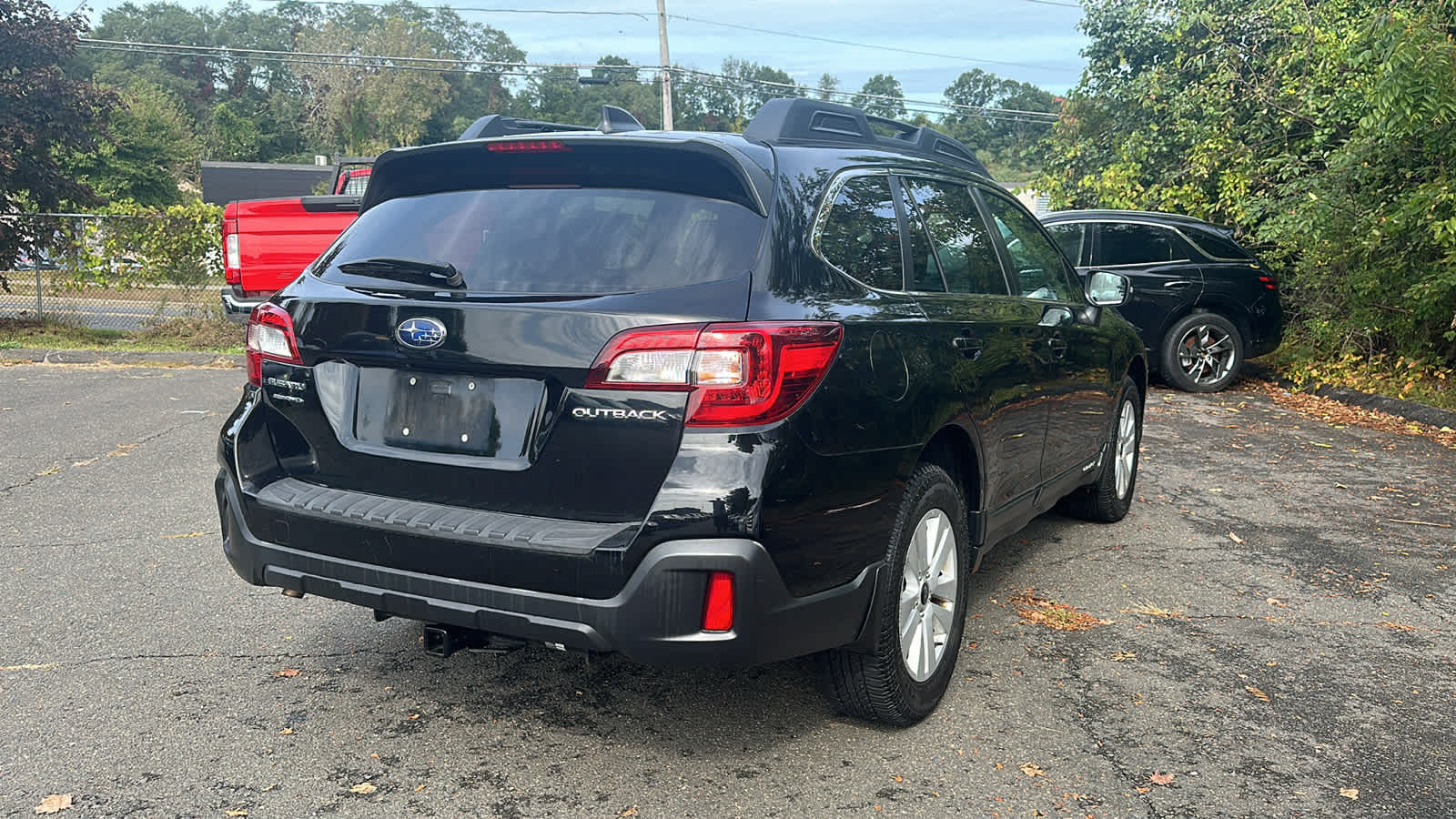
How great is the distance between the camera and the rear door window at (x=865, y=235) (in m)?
3.46

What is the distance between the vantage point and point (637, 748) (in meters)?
3.46

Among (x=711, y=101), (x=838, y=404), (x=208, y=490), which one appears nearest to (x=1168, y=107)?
(x=208, y=490)

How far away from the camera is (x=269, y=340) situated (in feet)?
11.5

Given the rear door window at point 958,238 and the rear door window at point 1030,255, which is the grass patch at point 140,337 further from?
the rear door window at point 958,238

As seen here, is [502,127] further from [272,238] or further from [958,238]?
[272,238]

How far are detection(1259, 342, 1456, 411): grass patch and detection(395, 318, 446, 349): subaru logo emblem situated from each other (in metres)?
9.47

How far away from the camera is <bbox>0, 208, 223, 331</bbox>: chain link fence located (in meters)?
14.3

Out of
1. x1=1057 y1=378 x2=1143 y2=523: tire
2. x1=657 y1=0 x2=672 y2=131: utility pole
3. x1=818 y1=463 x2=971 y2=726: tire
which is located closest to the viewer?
x1=818 y1=463 x2=971 y2=726: tire

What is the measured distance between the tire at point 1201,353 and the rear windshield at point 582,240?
31.0 ft

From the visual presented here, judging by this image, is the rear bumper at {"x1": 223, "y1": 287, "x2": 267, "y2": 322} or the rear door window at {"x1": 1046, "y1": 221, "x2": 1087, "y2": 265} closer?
the rear bumper at {"x1": 223, "y1": 287, "x2": 267, "y2": 322}

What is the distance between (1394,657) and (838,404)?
2.65 metres

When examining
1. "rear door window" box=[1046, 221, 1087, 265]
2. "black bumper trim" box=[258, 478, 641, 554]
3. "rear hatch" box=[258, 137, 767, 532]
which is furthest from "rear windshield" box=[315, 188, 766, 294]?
"rear door window" box=[1046, 221, 1087, 265]

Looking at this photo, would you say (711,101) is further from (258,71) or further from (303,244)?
(303,244)

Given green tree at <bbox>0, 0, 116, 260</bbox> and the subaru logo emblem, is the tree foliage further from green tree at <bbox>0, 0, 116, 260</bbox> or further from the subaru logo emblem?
green tree at <bbox>0, 0, 116, 260</bbox>
